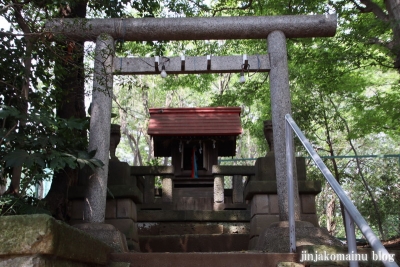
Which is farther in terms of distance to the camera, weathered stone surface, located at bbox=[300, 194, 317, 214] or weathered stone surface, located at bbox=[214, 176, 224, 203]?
weathered stone surface, located at bbox=[214, 176, 224, 203]

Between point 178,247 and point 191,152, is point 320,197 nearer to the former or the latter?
point 191,152

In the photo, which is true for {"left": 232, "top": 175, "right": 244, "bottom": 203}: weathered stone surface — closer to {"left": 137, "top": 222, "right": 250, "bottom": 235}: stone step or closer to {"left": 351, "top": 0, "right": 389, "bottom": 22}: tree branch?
{"left": 137, "top": 222, "right": 250, "bottom": 235}: stone step

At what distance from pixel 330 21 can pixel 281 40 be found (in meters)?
0.75

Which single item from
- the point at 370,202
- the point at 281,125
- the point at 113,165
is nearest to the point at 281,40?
the point at 281,125

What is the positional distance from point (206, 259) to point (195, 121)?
750cm

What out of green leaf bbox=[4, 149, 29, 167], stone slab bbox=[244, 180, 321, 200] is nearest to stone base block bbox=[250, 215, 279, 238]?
stone slab bbox=[244, 180, 321, 200]

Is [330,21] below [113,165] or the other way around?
the other way around

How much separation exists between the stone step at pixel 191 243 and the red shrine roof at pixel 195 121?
4322mm

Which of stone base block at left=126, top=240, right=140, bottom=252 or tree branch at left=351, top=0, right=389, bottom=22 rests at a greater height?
tree branch at left=351, top=0, right=389, bottom=22

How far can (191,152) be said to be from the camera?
12.1 meters

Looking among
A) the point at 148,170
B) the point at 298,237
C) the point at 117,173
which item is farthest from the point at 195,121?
the point at 298,237

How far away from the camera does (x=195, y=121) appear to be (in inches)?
439

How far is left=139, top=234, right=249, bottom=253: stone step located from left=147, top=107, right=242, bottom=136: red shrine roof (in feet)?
14.2

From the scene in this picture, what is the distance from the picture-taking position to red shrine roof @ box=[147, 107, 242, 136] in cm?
1088
